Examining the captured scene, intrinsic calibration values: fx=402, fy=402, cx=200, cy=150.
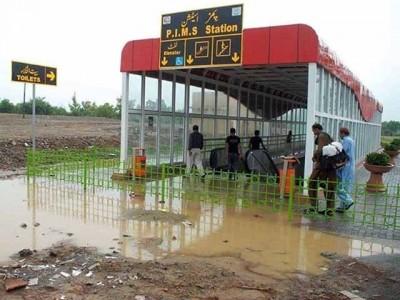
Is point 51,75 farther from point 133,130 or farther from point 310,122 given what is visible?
A: point 310,122

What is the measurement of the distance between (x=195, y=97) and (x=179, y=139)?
1742 mm

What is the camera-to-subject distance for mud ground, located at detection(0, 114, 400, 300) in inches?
174

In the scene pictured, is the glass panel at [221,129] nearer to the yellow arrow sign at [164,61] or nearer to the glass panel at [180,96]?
the glass panel at [180,96]

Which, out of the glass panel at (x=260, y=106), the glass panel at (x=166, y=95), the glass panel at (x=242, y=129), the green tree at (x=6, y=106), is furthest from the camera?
the green tree at (x=6, y=106)

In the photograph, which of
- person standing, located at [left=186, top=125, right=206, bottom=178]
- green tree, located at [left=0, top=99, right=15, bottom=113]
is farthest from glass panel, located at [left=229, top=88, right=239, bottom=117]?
green tree, located at [left=0, top=99, right=15, bottom=113]

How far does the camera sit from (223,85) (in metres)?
16.5

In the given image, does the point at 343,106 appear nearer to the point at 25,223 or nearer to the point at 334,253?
the point at 334,253

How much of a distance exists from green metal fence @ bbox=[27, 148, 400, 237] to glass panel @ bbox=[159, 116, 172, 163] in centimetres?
103

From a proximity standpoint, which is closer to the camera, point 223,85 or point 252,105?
point 223,85

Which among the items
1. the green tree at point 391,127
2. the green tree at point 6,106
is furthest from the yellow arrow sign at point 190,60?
the green tree at point 391,127

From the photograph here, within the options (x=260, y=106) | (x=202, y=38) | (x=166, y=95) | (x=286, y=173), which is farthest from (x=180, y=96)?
(x=260, y=106)

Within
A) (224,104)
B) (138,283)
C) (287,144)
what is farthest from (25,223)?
(287,144)

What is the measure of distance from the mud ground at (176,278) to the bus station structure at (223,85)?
464 centimetres

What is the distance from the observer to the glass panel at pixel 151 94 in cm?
1353
